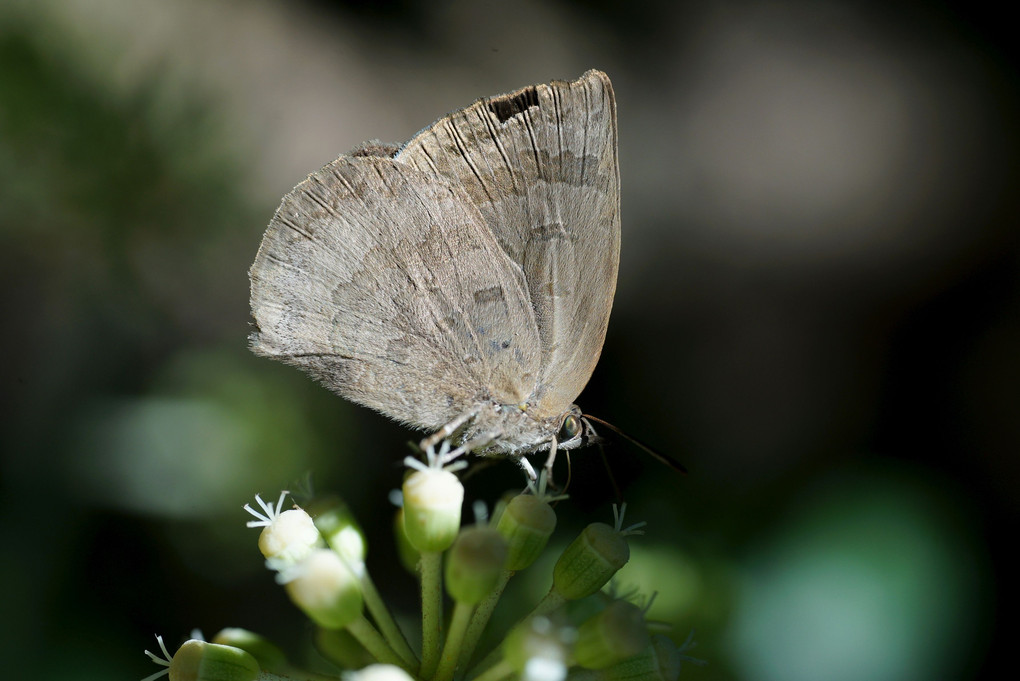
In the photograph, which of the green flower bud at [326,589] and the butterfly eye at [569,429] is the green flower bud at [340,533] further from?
the butterfly eye at [569,429]

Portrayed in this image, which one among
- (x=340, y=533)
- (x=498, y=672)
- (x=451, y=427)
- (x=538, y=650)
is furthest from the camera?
(x=451, y=427)

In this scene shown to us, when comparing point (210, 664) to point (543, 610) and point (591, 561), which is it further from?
point (591, 561)

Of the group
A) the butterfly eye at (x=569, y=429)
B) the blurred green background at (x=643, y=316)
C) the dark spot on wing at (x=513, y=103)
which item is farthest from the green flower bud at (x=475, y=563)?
the dark spot on wing at (x=513, y=103)

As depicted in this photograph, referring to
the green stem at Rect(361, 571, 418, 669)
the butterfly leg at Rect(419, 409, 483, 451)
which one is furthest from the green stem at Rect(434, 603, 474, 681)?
the butterfly leg at Rect(419, 409, 483, 451)

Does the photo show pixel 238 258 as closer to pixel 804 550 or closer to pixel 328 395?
pixel 328 395

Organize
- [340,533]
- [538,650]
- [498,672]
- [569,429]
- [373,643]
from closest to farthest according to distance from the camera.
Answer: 1. [538,650]
2. [498,672]
3. [373,643]
4. [340,533]
5. [569,429]

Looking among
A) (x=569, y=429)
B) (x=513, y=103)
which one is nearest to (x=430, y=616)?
(x=569, y=429)
